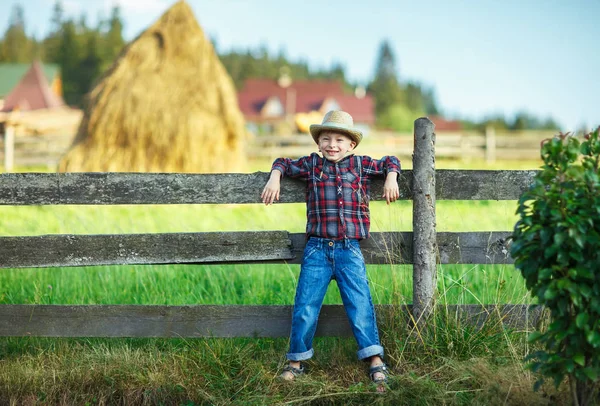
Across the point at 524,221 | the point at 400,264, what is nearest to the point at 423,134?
the point at 400,264

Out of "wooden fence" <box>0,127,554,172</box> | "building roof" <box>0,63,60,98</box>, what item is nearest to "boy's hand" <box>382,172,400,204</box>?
"wooden fence" <box>0,127,554,172</box>

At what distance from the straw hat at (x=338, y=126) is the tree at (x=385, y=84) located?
274 feet

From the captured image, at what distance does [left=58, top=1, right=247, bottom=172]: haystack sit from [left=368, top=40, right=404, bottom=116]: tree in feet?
244

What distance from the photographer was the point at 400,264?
427 centimetres

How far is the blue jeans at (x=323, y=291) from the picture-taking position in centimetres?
398

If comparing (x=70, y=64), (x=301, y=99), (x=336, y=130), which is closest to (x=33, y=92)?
(x=70, y=64)

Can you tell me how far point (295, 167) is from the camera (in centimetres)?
412

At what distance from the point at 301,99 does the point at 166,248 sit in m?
65.5

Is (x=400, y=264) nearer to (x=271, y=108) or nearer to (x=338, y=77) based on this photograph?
(x=271, y=108)

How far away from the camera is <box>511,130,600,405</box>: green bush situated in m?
2.90

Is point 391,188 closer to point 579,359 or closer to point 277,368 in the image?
point 277,368

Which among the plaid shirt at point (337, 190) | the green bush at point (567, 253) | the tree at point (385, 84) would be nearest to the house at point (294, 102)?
the tree at point (385, 84)

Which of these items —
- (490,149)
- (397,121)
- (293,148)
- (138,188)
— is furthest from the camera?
(397,121)

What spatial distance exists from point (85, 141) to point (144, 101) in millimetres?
1413
